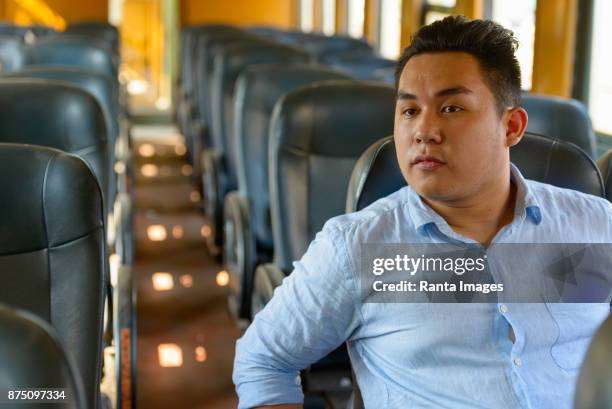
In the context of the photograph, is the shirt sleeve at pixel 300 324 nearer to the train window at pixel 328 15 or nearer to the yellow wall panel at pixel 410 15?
the yellow wall panel at pixel 410 15

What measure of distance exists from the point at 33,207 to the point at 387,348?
0.65 m

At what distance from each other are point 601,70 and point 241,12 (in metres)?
7.20

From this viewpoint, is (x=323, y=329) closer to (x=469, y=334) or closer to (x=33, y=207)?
(x=469, y=334)

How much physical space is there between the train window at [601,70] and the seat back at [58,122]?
6.82ft

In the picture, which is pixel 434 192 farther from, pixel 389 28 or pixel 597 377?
pixel 389 28

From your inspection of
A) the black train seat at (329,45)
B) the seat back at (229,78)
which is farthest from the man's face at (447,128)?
the black train seat at (329,45)

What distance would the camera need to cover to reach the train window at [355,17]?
848 centimetres

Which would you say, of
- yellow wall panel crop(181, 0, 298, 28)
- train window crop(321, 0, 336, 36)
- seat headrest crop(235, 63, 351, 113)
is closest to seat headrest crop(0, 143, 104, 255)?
seat headrest crop(235, 63, 351, 113)

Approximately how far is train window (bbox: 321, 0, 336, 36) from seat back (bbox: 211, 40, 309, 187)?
16.0 feet

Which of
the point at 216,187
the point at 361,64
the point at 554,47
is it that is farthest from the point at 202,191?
the point at 554,47

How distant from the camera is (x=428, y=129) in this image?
1.37 m

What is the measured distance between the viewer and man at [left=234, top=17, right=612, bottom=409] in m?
1.32

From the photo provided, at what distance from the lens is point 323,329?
4.50 feet

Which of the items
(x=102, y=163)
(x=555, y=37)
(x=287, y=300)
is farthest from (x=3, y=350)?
(x=555, y=37)
